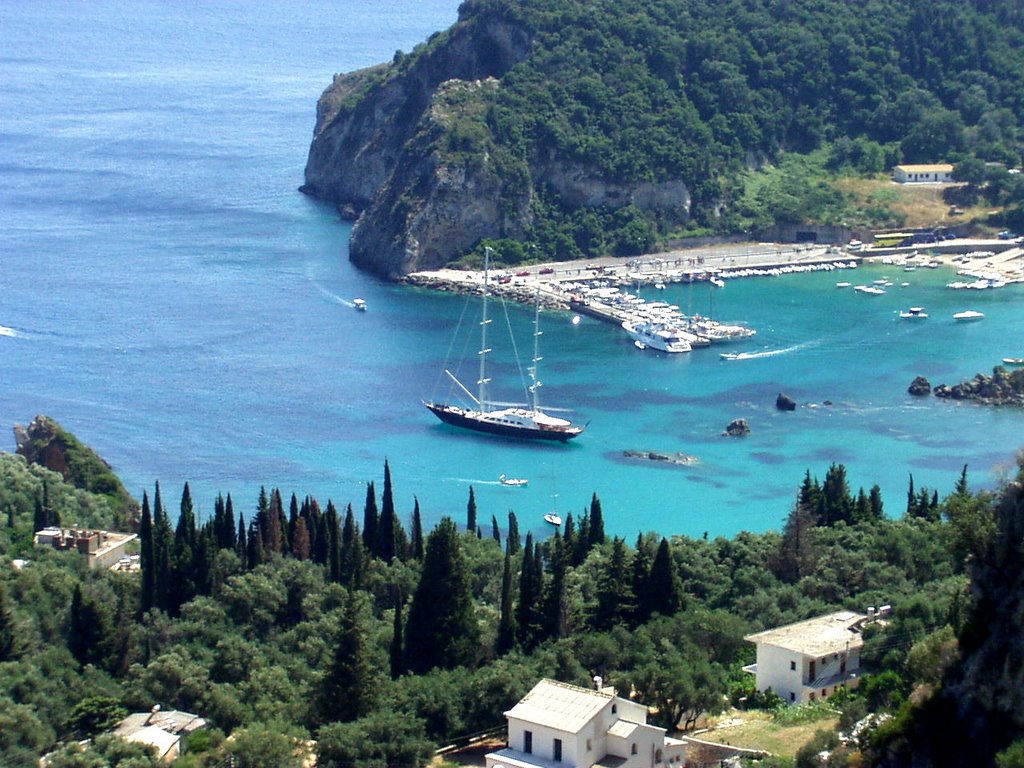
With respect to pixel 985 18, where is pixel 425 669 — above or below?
below

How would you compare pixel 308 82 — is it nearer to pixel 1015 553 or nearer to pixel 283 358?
pixel 283 358

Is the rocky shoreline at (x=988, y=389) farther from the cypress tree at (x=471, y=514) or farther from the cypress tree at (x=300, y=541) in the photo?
the cypress tree at (x=300, y=541)

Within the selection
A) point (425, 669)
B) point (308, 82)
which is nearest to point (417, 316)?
point (425, 669)

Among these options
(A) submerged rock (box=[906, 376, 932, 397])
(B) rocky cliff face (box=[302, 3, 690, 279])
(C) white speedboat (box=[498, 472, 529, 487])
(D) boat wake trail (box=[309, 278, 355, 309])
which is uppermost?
(B) rocky cliff face (box=[302, 3, 690, 279])

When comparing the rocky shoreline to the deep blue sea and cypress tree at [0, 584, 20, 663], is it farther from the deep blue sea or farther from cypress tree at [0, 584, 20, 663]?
cypress tree at [0, 584, 20, 663]

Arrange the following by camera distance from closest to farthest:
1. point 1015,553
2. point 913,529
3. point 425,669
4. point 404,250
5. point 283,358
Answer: point 1015,553
point 425,669
point 913,529
point 283,358
point 404,250

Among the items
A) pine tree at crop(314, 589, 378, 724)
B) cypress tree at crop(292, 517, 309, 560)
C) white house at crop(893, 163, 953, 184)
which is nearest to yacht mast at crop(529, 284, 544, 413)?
cypress tree at crop(292, 517, 309, 560)

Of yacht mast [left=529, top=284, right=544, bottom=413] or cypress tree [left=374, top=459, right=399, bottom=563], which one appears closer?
cypress tree [left=374, top=459, right=399, bottom=563]

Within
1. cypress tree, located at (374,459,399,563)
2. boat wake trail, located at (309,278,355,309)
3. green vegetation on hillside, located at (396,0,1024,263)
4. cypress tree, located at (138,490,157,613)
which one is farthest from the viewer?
green vegetation on hillside, located at (396,0,1024,263)
